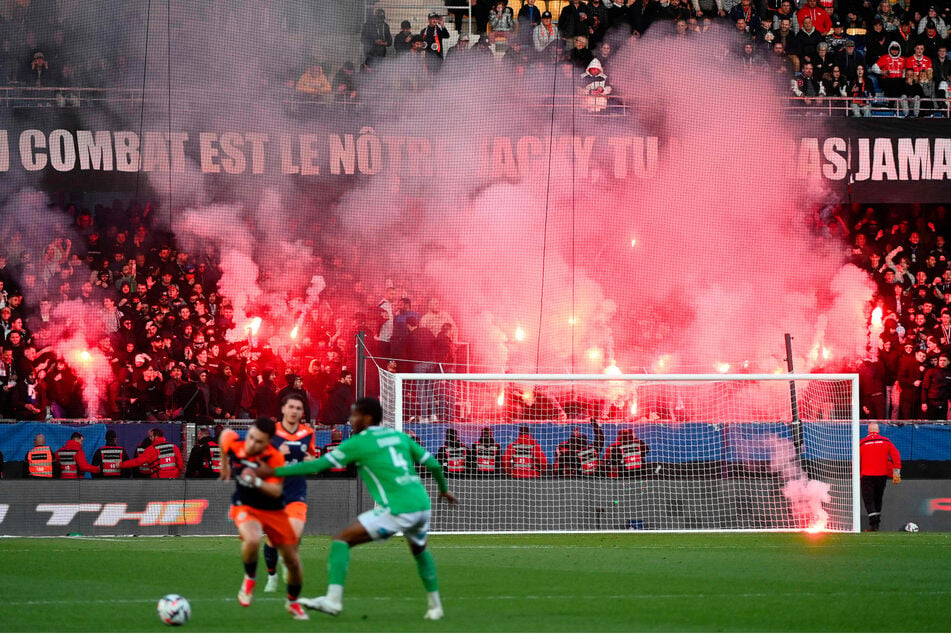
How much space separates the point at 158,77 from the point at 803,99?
32.7ft

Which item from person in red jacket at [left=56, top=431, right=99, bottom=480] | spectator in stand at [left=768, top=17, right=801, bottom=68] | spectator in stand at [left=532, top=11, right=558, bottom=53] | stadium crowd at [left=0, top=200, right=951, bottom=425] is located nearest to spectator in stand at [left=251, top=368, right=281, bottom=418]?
stadium crowd at [left=0, top=200, right=951, bottom=425]

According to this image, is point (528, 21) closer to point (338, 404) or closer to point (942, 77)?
point (942, 77)

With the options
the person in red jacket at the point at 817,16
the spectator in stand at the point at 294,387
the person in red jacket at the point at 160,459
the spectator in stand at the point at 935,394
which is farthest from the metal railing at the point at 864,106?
the person in red jacket at the point at 160,459

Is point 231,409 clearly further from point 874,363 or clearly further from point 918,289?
point 918,289

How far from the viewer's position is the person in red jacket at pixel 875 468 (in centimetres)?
1538

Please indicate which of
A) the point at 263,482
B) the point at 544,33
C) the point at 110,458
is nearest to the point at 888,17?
the point at 544,33

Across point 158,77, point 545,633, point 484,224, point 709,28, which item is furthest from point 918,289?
point 545,633

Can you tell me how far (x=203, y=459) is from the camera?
595 inches

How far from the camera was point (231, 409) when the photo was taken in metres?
17.2

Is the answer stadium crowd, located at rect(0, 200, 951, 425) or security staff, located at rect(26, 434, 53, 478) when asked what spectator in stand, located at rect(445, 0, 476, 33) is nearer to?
stadium crowd, located at rect(0, 200, 951, 425)

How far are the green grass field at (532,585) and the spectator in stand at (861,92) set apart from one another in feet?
26.3

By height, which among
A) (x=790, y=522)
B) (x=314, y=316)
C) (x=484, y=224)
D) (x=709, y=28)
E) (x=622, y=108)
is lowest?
(x=790, y=522)

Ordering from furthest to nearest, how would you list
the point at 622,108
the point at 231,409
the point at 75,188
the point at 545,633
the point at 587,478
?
1. the point at 622,108
2. the point at 75,188
3. the point at 231,409
4. the point at 587,478
5. the point at 545,633

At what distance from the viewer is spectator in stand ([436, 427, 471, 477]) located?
15.1 metres
